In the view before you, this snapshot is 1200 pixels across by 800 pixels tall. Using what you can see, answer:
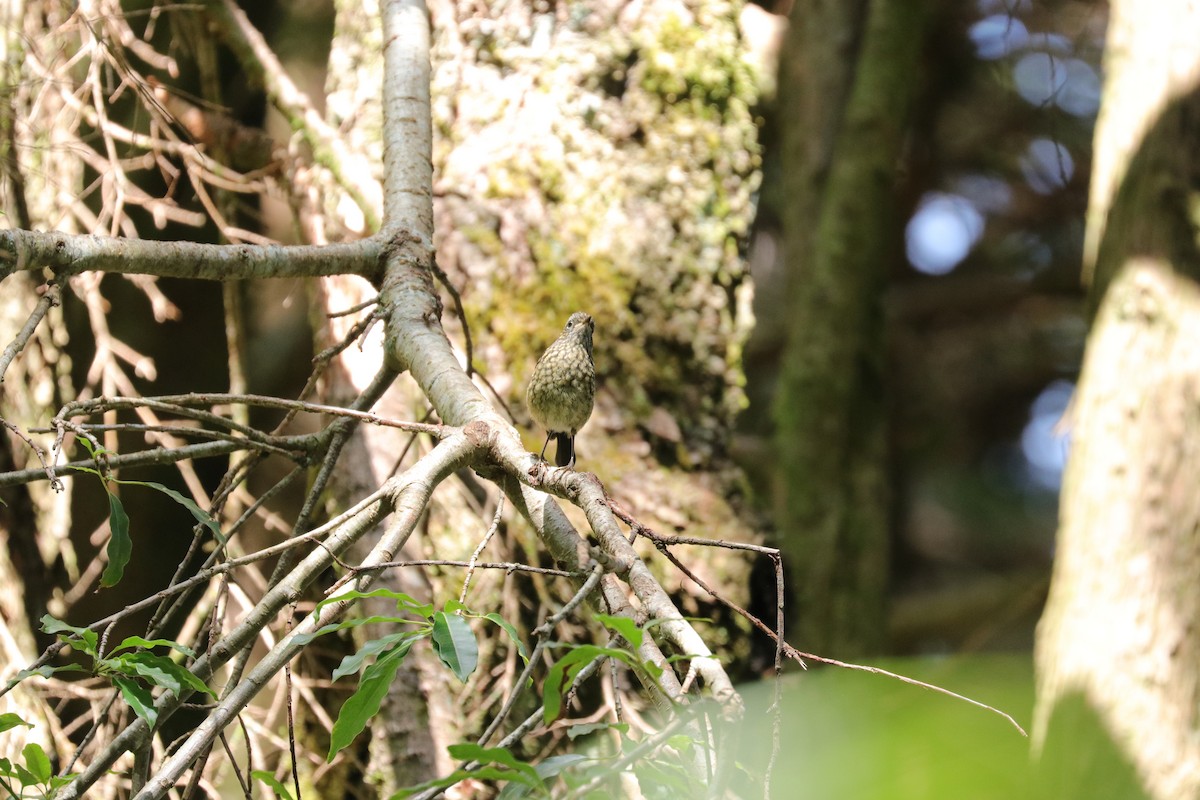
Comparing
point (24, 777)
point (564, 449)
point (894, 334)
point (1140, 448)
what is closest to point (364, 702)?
point (24, 777)

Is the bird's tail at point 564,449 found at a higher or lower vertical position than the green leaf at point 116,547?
lower

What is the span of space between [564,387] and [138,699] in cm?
142

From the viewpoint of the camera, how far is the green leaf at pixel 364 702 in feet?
3.75

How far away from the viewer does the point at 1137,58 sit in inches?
160

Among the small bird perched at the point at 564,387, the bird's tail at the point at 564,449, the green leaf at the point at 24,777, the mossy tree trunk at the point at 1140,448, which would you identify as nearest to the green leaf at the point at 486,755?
the green leaf at the point at 24,777

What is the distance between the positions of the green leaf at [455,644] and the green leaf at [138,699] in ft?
1.38

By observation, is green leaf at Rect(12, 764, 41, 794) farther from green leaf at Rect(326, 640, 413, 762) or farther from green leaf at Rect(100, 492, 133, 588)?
green leaf at Rect(326, 640, 413, 762)

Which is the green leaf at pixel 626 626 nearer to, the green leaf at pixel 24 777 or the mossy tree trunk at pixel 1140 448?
the green leaf at pixel 24 777

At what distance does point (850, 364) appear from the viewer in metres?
4.44

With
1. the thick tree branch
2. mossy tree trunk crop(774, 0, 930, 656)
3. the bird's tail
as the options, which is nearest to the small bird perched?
the bird's tail

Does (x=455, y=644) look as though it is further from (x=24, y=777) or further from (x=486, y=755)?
(x=24, y=777)

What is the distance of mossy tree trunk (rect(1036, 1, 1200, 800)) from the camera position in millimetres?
3678

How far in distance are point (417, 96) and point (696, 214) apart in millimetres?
1209

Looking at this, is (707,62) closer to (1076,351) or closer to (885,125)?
(885,125)
